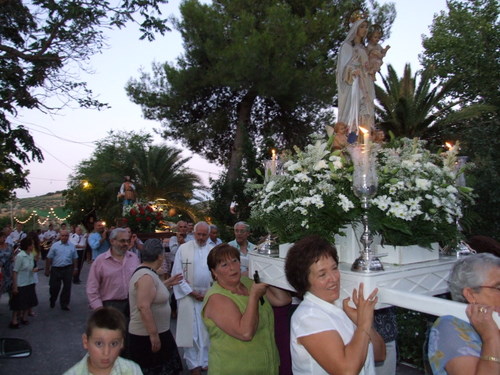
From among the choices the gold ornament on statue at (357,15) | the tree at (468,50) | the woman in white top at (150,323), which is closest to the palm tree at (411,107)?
the tree at (468,50)

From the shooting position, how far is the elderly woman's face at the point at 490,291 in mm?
1987

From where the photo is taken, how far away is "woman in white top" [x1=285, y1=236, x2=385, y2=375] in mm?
2021

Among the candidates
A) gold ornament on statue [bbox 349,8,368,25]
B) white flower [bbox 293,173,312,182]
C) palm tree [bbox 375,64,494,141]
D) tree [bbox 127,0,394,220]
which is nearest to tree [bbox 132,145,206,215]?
tree [bbox 127,0,394,220]

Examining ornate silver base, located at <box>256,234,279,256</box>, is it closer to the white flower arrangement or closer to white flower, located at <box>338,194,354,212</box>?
the white flower arrangement

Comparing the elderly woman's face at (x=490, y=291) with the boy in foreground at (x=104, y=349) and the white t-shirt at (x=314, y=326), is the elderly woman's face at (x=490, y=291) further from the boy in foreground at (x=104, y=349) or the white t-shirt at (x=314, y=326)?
the boy in foreground at (x=104, y=349)

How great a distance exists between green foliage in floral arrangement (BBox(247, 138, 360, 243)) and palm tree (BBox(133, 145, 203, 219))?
20.8 metres

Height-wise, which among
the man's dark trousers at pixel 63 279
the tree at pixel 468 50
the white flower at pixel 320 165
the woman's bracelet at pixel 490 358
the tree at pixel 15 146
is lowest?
the man's dark trousers at pixel 63 279

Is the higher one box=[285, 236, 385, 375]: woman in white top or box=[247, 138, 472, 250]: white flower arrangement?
box=[247, 138, 472, 250]: white flower arrangement

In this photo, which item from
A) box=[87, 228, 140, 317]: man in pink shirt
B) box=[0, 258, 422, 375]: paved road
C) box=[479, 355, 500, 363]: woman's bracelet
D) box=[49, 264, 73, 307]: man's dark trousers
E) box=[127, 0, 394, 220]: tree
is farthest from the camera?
box=[127, 0, 394, 220]: tree

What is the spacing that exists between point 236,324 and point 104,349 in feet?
2.56

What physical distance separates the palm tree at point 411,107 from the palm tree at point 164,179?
11039 millimetres

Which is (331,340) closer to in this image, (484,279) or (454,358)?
(454,358)

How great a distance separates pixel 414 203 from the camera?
8.71 ft

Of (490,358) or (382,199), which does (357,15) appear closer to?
(382,199)
